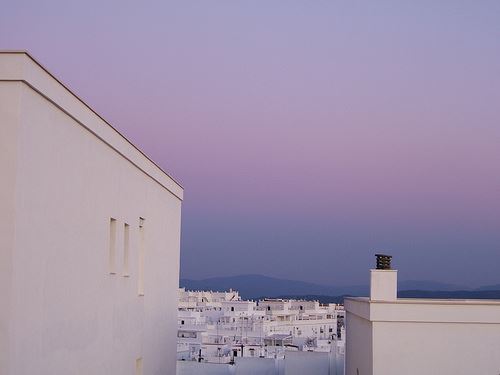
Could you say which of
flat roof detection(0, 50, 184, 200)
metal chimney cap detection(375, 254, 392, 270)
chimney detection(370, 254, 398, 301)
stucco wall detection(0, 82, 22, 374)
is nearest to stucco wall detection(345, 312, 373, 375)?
chimney detection(370, 254, 398, 301)

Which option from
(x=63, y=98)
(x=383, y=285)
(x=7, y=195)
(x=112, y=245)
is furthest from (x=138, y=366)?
(x=7, y=195)

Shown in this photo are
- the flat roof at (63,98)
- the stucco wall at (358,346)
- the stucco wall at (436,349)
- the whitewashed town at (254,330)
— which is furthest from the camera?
the whitewashed town at (254,330)

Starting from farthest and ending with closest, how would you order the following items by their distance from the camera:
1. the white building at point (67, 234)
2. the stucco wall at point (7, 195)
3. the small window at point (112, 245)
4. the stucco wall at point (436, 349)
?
the stucco wall at point (436, 349)
the small window at point (112, 245)
the white building at point (67, 234)
the stucco wall at point (7, 195)

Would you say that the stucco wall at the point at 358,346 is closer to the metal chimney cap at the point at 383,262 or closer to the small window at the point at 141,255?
the metal chimney cap at the point at 383,262

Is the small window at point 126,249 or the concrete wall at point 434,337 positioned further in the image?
the concrete wall at point 434,337

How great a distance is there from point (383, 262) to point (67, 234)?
812 cm

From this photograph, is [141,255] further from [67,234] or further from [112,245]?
[67,234]

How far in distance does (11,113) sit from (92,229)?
11.5 ft

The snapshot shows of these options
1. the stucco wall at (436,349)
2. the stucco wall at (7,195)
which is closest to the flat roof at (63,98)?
the stucco wall at (7,195)

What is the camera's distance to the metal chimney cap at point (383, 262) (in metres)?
17.0

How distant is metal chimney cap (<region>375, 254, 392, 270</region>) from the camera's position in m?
17.0

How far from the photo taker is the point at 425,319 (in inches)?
599

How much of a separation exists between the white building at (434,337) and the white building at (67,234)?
4.34 meters

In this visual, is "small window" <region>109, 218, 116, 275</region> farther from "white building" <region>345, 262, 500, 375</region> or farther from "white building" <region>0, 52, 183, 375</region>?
"white building" <region>345, 262, 500, 375</region>
